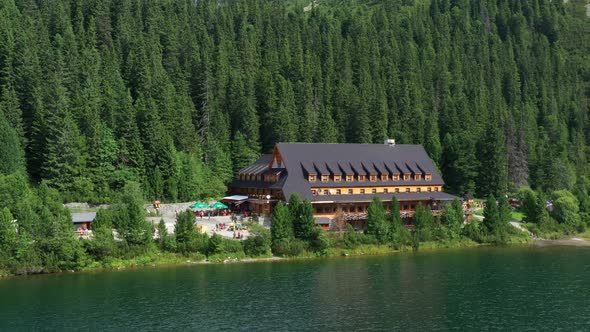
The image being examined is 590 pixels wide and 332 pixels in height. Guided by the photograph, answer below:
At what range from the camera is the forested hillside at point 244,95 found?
83.4m

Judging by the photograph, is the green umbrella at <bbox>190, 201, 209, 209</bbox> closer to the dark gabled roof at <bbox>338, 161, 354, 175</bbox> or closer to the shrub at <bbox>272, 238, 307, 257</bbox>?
the shrub at <bbox>272, 238, 307, 257</bbox>

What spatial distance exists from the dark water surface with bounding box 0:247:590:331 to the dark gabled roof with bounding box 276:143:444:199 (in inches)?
618

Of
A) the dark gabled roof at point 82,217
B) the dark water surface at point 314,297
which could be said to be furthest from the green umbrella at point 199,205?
the dark water surface at point 314,297

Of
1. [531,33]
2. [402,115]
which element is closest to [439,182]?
[402,115]

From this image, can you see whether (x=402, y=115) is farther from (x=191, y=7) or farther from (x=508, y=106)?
(x=191, y=7)

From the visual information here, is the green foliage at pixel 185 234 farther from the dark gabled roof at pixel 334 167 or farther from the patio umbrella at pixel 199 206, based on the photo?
the dark gabled roof at pixel 334 167

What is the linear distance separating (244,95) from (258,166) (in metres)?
20.4

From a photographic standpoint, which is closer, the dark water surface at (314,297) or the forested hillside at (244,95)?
the dark water surface at (314,297)

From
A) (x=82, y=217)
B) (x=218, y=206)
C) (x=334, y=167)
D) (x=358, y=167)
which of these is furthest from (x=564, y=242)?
(x=82, y=217)

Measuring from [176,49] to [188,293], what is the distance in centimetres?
7548

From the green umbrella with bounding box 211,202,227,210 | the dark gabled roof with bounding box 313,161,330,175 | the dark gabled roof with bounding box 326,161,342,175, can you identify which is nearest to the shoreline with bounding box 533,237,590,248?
the dark gabled roof with bounding box 326,161,342,175

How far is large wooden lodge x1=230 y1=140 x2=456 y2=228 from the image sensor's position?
79500mm

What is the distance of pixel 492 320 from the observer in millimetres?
45250

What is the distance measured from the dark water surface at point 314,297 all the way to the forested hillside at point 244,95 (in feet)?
84.4
